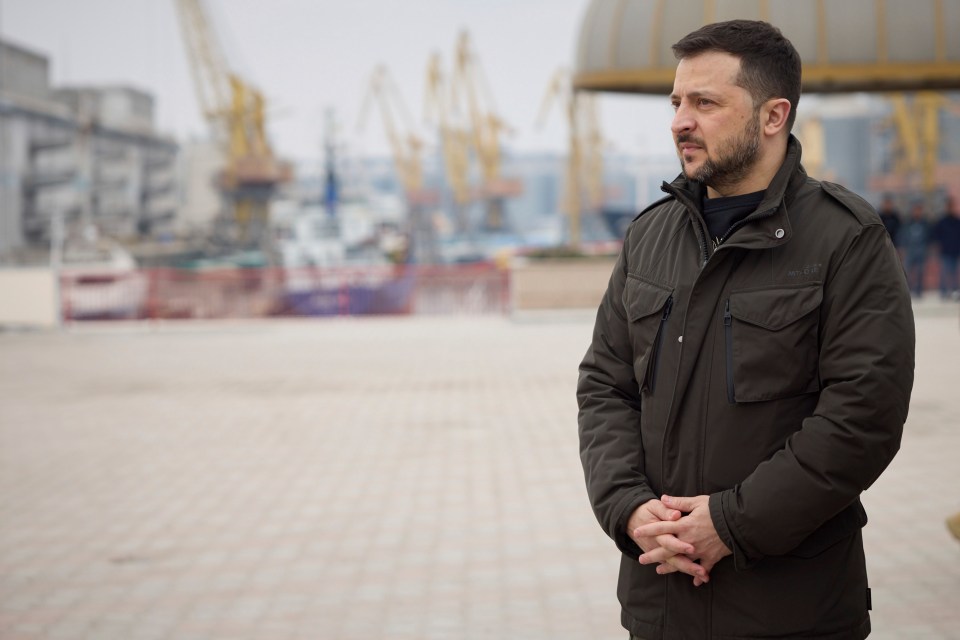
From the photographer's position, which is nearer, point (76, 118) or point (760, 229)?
point (760, 229)

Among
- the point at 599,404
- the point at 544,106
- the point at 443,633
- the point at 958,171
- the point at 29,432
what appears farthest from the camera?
the point at 544,106

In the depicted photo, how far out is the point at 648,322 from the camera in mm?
2691

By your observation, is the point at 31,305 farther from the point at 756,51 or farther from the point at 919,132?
the point at 919,132

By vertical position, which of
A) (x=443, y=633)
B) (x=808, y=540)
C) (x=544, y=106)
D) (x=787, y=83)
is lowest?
(x=443, y=633)

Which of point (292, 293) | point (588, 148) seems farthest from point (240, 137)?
point (292, 293)

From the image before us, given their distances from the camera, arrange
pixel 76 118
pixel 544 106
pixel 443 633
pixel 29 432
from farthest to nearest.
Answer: pixel 76 118
pixel 544 106
pixel 29 432
pixel 443 633

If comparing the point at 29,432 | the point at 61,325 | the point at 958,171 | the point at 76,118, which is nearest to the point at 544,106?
the point at 958,171

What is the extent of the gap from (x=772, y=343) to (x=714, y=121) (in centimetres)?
48

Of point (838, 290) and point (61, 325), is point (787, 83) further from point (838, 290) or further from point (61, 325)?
point (61, 325)

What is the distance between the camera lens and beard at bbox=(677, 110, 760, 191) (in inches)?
101

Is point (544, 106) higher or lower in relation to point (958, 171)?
higher

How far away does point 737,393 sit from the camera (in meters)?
2.51

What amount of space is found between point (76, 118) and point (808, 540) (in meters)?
117

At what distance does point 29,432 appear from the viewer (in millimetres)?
10711
